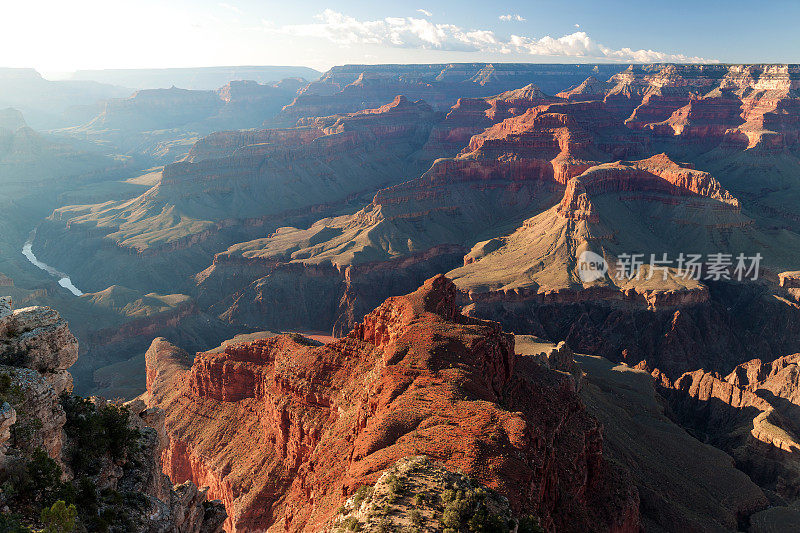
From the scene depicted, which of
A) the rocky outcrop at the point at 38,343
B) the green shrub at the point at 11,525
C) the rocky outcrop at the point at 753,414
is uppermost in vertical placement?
the rocky outcrop at the point at 38,343

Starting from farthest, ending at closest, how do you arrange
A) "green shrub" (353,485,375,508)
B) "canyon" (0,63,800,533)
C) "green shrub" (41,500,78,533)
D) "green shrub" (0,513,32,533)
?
"canyon" (0,63,800,533) < "green shrub" (353,485,375,508) < "green shrub" (41,500,78,533) < "green shrub" (0,513,32,533)

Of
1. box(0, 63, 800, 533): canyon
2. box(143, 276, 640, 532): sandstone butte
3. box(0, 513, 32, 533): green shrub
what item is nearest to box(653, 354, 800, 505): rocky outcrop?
box(0, 63, 800, 533): canyon

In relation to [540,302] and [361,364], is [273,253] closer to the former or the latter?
[540,302]

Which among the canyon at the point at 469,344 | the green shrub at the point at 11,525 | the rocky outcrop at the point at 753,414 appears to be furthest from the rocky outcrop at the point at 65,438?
the rocky outcrop at the point at 753,414

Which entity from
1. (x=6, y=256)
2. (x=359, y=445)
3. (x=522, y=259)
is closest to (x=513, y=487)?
(x=359, y=445)

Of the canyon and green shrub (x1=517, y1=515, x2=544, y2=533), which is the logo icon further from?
green shrub (x1=517, y1=515, x2=544, y2=533)

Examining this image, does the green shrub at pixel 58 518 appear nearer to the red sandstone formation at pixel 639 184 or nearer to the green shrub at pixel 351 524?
the green shrub at pixel 351 524
